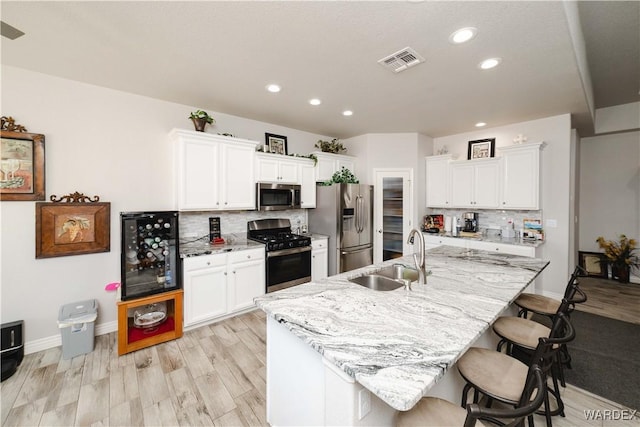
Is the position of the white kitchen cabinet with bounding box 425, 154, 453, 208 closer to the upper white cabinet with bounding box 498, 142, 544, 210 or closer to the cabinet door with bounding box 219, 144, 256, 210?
the upper white cabinet with bounding box 498, 142, 544, 210

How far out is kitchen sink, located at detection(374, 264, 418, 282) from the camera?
2258mm

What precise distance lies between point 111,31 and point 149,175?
1623mm

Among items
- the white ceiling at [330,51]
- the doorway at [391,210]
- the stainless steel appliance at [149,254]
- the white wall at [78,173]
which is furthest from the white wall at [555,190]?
the white wall at [78,173]

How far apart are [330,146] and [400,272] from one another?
304 cm

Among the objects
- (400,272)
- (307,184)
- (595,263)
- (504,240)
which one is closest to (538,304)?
(400,272)

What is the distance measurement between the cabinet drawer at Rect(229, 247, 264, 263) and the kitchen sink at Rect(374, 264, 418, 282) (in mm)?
1788

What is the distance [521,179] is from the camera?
3.97 metres

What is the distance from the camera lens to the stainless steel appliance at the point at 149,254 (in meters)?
2.54

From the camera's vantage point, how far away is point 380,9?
1.70 metres

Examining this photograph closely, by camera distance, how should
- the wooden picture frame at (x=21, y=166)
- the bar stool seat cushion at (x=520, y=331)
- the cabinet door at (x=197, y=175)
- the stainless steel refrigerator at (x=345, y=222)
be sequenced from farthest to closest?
the stainless steel refrigerator at (x=345, y=222) → the cabinet door at (x=197, y=175) → the wooden picture frame at (x=21, y=166) → the bar stool seat cushion at (x=520, y=331)

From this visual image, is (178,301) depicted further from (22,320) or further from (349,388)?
(349,388)

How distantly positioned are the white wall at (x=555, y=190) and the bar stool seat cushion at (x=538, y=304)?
7.01 feet

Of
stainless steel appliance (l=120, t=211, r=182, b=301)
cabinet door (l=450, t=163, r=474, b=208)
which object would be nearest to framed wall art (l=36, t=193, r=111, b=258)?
stainless steel appliance (l=120, t=211, r=182, b=301)

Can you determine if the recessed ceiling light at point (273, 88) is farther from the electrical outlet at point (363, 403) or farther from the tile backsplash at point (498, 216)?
the tile backsplash at point (498, 216)
